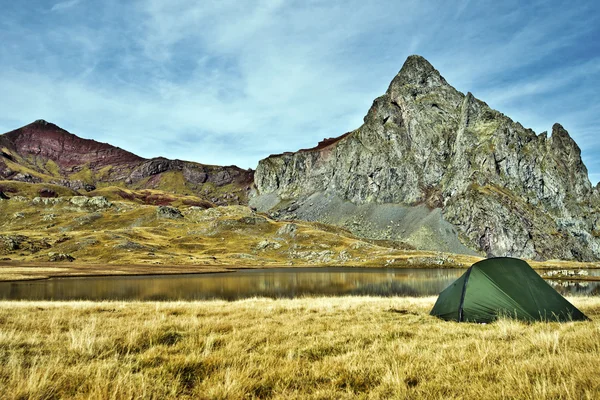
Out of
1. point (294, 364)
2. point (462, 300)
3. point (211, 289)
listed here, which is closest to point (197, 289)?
point (211, 289)

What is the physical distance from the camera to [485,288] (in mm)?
17516

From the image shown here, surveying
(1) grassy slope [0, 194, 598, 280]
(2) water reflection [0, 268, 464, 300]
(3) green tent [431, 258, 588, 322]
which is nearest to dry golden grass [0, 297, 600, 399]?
(3) green tent [431, 258, 588, 322]

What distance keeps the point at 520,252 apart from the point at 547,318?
205319 mm

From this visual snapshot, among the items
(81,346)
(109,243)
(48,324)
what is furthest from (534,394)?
(109,243)

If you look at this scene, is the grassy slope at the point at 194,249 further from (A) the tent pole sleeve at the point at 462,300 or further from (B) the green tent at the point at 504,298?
(B) the green tent at the point at 504,298

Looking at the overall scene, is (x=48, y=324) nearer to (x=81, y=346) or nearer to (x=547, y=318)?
(x=81, y=346)

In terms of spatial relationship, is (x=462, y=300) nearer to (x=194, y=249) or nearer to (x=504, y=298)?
(x=504, y=298)

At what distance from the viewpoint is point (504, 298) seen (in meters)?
16.9

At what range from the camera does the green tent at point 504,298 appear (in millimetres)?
16328

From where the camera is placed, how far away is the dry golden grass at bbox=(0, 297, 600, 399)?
5836 millimetres

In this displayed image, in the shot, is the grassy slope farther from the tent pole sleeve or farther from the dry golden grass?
the dry golden grass

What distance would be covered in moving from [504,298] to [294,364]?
44.6 ft

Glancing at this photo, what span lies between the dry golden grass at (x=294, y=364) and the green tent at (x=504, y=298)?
4370mm

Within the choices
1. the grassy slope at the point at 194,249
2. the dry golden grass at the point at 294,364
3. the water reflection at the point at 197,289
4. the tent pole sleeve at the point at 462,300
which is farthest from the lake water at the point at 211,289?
the grassy slope at the point at 194,249
